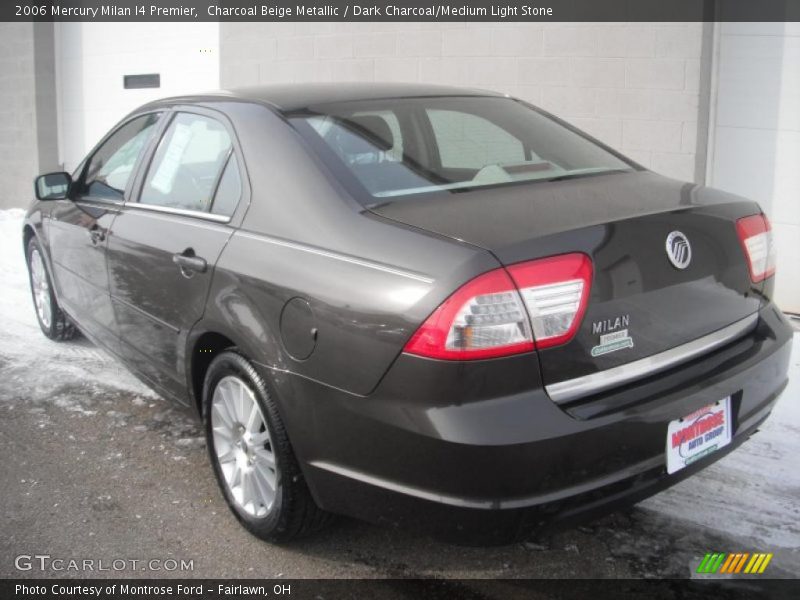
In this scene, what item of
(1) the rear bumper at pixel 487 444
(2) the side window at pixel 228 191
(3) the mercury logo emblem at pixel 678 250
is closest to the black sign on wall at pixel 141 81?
(2) the side window at pixel 228 191

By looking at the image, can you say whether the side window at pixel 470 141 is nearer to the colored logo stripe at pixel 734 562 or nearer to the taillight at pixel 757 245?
the taillight at pixel 757 245

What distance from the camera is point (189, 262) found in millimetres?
3273

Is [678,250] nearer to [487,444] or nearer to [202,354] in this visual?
[487,444]

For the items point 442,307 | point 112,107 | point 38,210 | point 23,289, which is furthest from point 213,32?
point 442,307

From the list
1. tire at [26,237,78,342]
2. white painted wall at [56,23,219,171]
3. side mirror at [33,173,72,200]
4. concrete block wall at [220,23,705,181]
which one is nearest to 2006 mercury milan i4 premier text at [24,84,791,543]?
side mirror at [33,173,72,200]

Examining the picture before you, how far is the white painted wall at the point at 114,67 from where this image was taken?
9.49 metres

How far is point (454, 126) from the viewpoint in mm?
3709

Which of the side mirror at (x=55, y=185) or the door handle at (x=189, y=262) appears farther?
the side mirror at (x=55, y=185)

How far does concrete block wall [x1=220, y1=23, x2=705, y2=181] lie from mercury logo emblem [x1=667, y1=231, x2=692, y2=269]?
3808 mm

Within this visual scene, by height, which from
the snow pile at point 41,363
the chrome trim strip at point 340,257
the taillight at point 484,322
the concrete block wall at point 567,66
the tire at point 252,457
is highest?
the concrete block wall at point 567,66

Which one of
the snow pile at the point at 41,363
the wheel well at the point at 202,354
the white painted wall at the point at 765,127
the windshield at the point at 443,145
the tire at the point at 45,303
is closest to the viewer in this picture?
the windshield at the point at 443,145

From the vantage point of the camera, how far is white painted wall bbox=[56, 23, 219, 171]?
949 centimetres

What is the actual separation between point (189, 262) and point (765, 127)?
4388 millimetres

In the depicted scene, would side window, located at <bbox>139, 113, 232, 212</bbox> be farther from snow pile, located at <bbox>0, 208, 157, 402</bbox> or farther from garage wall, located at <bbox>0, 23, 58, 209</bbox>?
garage wall, located at <bbox>0, 23, 58, 209</bbox>
